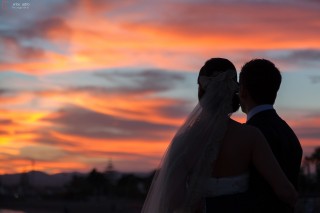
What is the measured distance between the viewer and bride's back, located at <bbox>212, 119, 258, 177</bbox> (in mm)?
3332

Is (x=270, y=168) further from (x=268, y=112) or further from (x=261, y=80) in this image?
(x=261, y=80)

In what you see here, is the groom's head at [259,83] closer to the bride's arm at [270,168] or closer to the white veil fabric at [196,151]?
the white veil fabric at [196,151]

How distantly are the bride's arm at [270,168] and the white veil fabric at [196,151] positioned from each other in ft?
0.59

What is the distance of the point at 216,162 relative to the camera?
3369mm

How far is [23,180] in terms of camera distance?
12888cm

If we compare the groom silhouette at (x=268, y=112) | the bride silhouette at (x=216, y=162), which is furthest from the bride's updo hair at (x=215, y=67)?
the groom silhouette at (x=268, y=112)

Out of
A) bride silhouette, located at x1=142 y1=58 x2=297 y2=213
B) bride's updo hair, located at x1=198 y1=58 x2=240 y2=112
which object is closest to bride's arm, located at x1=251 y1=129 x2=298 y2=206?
bride silhouette, located at x1=142 y1=58 x2=297 y2=213

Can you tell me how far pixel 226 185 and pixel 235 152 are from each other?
15 cm

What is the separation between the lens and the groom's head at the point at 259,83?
356 centimetres

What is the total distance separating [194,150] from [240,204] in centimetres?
32

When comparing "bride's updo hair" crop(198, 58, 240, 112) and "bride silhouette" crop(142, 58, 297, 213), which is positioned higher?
"bride's updo hair" crop(198, 58, 240, 112)

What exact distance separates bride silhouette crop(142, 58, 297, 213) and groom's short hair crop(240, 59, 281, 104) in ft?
0.32

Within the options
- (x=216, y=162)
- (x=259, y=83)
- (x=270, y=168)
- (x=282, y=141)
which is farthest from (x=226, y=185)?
(x=259, y=83)

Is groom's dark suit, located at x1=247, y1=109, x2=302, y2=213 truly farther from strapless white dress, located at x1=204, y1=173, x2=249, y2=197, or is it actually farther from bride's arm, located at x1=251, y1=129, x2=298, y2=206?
strapless white dress, located at x1=204, y1=173, x2=249, y2=197
